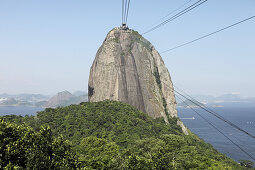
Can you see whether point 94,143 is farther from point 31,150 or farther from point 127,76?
point 127,76

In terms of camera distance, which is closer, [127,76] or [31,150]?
[31,150]

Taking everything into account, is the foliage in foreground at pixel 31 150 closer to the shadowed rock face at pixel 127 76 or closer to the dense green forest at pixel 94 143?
the dense green forest at pixel 94 143

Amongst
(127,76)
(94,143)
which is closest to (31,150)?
(94,143)

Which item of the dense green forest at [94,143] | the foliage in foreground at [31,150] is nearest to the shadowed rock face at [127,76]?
the dense green forest at [94,143]

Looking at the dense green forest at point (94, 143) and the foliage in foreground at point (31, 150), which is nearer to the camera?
the foliage in foreground at point (31, 150)

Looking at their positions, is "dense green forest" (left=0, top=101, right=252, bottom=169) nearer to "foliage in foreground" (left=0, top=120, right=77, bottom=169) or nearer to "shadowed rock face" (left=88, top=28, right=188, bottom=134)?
"foliage in foreground" (left=0, top=120, right=77, bottom=169)

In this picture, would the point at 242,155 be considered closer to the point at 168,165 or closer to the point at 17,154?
the point at 168,165

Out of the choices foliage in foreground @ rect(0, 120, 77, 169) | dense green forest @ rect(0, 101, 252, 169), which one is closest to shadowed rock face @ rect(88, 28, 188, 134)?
dense green forest @ rect(0, 101, 252, 169)
